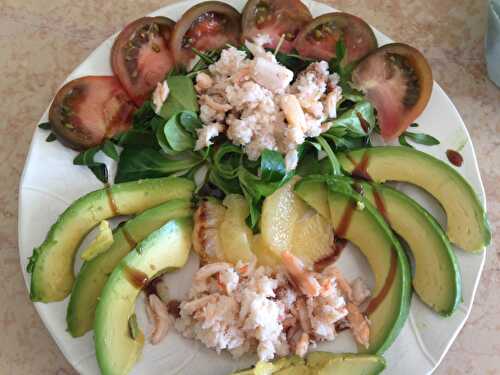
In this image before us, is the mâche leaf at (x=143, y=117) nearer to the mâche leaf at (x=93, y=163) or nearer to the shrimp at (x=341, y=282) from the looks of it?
the mâche leaf at (x=93, y=163)

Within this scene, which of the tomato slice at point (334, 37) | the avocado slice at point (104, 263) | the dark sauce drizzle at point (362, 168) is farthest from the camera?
the tomato slice at point (334, 37)

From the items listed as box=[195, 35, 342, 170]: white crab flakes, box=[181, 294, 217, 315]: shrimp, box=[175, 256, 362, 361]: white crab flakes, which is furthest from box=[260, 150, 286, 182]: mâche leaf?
box=[181, 294, 217, 315]: shrimp

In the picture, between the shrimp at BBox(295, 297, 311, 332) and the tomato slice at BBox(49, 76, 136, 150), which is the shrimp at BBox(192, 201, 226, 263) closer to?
the shrimp at BBox(295, 297, 311, 332)

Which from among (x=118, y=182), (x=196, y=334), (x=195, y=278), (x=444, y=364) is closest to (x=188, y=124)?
(x=118, y=182)

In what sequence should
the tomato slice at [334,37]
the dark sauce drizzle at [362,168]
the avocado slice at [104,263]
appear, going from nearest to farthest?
the avocado slice at [104,263] → the dark sauce drizzle at [362,168] → the tomato slice at [334,37]

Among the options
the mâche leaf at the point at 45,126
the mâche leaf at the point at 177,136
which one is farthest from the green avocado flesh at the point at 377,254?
the mâche leaf at the point at 45,126

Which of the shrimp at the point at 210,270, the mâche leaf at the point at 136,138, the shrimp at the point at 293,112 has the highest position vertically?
Answer: the shrimp at the point at 293,112

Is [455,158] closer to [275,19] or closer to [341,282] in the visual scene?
[341,282]
